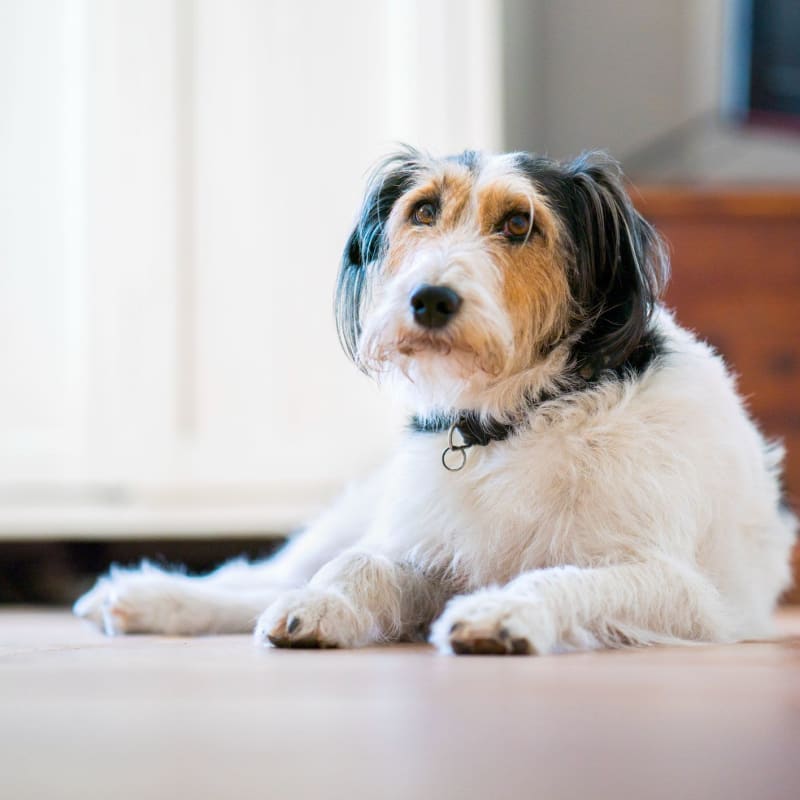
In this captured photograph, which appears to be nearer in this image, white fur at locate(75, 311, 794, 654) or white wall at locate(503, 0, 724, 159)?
white fur at locate(75, 311, 794, 654)

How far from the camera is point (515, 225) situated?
1934 mm

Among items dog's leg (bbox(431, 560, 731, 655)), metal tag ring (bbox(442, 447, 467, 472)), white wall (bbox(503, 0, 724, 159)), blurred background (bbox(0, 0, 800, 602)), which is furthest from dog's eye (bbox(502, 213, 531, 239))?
white wall (bbox(503, 0, 724, 159))

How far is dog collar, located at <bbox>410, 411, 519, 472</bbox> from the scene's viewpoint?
1.93 meters

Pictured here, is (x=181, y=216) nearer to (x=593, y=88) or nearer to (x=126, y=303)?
(x=126, y=303)

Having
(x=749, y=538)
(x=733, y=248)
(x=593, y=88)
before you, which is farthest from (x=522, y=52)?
(x=749, y=538)

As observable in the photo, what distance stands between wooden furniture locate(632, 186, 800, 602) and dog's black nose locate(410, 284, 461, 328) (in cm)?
244

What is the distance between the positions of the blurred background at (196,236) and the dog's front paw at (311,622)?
204 centimetres

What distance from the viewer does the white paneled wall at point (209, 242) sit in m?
3.83

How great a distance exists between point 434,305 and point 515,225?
27 cm

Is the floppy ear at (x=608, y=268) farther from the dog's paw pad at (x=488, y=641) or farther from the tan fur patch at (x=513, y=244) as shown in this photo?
the dog's paw pad at (x=488, y=641)

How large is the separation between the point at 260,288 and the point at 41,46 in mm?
1053

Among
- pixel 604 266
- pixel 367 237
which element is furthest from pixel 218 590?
pixel 604 266

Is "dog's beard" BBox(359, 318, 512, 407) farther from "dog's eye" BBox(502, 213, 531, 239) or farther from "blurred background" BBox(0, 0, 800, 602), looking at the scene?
"blurred background" BBox(0, 0, 800, 602)

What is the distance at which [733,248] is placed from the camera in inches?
160
